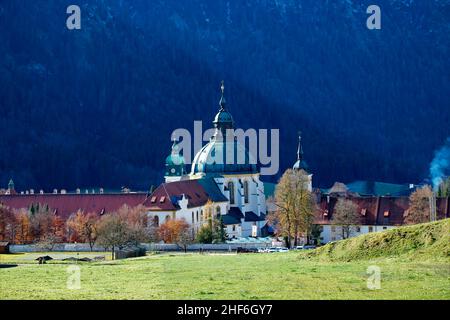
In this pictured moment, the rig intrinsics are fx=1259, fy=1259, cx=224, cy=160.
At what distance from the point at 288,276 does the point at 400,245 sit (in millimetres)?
7527

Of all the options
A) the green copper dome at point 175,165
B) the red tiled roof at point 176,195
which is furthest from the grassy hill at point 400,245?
the green copper dome at point 175,165

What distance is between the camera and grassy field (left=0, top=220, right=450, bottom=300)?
3638 centimetres

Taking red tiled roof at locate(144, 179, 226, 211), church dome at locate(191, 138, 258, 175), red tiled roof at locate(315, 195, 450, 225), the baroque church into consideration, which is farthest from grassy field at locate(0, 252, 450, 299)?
church dome at locate(191, 138, 258, 175)

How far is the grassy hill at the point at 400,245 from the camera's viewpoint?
4575 centimetres

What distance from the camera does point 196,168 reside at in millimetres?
133750

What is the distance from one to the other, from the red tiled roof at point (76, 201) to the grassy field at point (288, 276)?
6056 cm

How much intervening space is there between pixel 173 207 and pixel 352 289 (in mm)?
73313

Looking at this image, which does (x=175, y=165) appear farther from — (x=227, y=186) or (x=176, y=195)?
(x=176, y=195)

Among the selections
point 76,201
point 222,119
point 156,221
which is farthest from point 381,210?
point 222,119

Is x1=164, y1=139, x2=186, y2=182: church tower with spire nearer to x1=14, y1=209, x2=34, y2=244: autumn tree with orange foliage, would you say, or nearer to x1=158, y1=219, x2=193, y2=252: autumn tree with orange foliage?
x1=158, y1=219, x2=193, y2=252: autumn tree with orange foliage

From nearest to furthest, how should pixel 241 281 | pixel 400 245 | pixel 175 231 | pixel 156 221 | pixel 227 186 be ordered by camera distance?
pixel 241 281 < pixel 400 245 < pixel 175 231 < pixel 156 221 < pixel 227 186

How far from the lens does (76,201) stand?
116 metres

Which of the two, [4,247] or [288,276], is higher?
[4,247]
